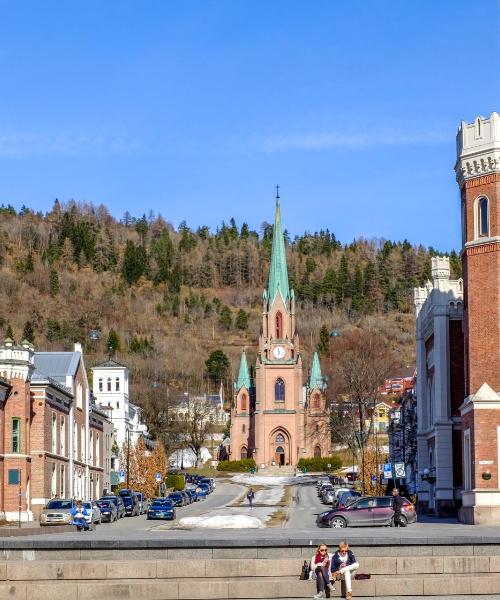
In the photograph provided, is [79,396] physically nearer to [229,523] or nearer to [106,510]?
[106,510]

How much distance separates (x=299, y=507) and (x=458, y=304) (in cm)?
2530

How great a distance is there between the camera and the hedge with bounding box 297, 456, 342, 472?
468 feet

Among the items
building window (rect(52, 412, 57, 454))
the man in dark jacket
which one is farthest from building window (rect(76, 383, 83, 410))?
the man in dark jacket

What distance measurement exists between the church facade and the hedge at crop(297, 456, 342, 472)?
3.39 metres

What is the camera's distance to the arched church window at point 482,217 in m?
54.2

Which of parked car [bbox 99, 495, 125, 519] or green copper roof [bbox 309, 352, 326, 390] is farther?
green copper roof [bbox 309, 352, 326, 390]

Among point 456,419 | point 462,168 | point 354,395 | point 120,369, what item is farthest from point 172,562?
point 120,369

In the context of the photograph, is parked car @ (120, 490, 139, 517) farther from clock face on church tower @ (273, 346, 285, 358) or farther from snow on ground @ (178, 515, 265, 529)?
clock face on church tower @ (273, 346, 285, 358)

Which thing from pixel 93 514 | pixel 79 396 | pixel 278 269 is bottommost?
pixel 93 514

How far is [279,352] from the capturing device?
157625 millimetres

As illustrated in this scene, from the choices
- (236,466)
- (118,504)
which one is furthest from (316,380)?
(118,504)

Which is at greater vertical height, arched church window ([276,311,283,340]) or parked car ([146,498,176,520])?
arched church window ([276,311,283,340])

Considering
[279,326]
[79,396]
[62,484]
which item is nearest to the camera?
[62,484]

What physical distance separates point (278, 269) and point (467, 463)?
358 ft
